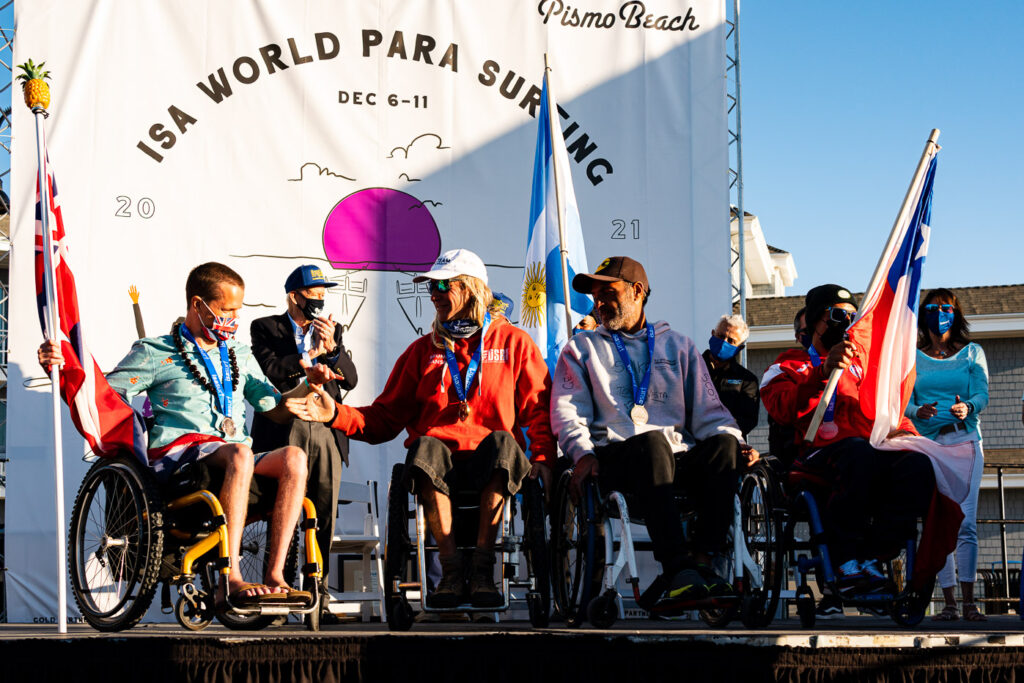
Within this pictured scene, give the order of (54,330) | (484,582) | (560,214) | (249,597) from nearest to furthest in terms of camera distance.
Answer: (249,597) < (484,582) < (54,330) < (560,214)

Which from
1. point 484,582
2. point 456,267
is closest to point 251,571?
point 484,582

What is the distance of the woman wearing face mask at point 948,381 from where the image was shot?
5.17 m

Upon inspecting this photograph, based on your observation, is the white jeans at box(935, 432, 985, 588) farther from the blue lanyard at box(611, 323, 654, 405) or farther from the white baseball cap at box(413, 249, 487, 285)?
the white baseball cap at box(413, 249, 487, 285)

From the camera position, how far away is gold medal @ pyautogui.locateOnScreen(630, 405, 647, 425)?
159 inches

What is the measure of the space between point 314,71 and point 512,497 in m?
3.48

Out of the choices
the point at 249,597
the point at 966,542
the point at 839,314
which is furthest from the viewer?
the point at 966,542

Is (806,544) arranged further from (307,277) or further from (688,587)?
(307,277)

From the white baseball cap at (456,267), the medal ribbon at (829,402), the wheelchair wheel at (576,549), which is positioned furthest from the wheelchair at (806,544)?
the white baseball cap at (456,267)

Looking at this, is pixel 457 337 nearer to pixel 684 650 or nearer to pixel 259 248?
pixel 684 650

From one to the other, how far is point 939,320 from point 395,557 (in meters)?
2.64

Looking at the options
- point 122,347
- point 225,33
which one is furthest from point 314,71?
point 122,347

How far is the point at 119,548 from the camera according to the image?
13.1 feet

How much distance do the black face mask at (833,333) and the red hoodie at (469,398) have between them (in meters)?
1.07

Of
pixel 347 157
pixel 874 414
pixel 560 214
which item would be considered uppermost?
pixel 347 157
